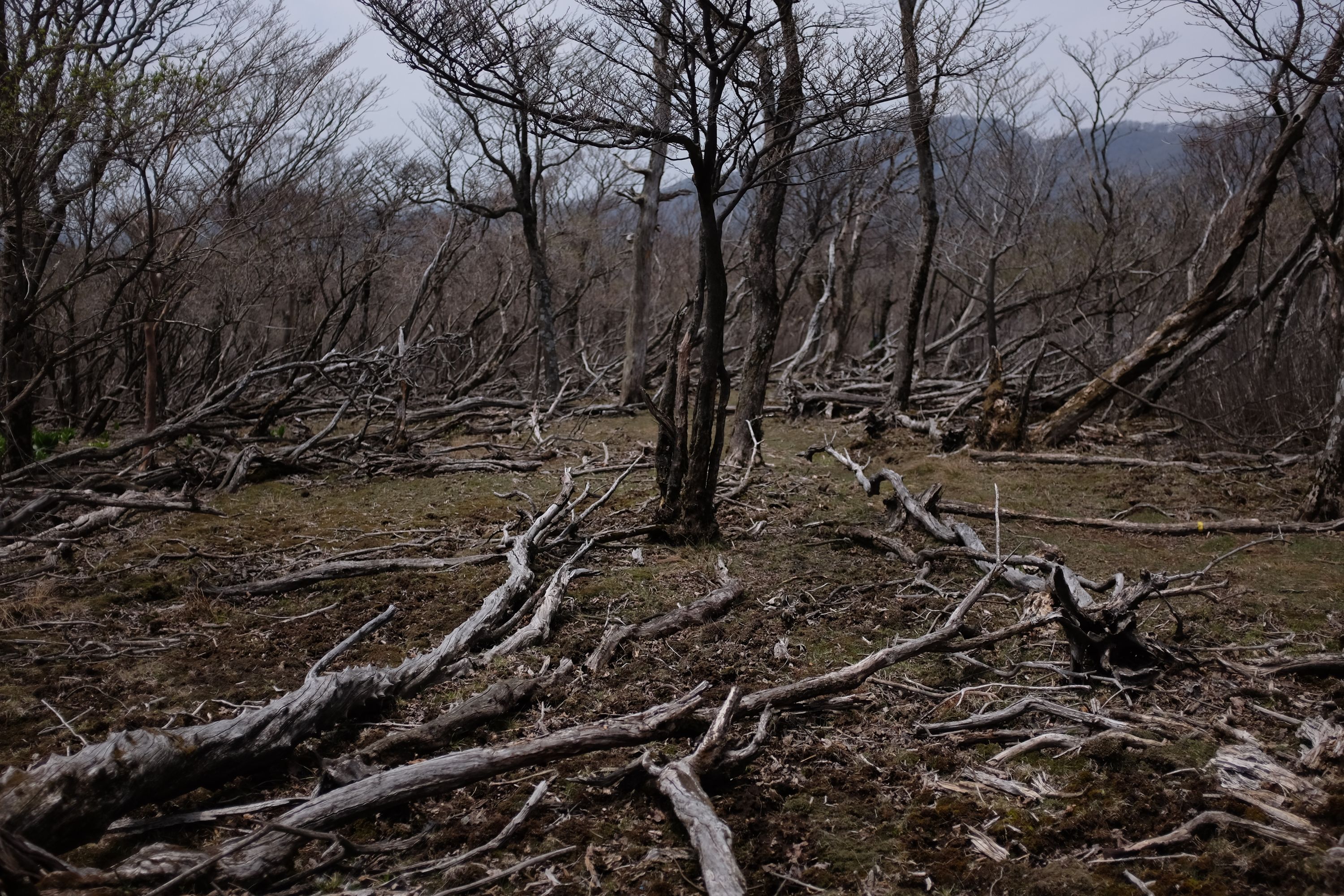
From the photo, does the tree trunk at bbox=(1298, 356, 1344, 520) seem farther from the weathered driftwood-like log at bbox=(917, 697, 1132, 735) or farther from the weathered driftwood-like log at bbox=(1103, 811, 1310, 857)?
the weathered driftwood-like log at bbox=(1103, 811, 1310, 857)

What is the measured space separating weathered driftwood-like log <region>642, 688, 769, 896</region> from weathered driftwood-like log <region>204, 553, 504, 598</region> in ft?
9.69

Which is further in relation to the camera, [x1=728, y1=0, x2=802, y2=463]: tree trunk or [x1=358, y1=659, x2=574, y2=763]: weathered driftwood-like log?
[x1=728, y1=0, x2=802, y2=463]: tree trunk

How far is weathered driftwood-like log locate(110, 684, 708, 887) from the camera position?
244cm

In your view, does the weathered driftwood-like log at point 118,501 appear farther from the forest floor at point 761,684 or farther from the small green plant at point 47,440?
the small green plant at point 47,440

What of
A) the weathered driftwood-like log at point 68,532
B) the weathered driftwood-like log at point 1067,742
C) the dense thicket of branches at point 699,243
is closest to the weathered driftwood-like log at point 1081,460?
the dense thicket of branches at point 699,243

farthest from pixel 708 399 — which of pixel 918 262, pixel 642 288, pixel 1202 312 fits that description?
pixel 642 288

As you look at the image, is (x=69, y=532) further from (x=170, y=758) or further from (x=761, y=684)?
(x=761, y=684)

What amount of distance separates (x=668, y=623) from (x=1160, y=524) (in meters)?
4.39

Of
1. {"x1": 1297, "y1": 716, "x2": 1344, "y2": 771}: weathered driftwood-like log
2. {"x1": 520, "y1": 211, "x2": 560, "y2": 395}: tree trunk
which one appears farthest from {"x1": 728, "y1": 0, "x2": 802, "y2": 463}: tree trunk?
{"x1": 520, "y1": 211, "x2": 560, "y2": 395}: tree trunk

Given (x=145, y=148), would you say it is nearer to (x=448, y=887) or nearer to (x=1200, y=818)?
(x=448, y=887)

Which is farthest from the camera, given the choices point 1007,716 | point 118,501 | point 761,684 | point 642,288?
point 642,288

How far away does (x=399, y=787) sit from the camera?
284 cm

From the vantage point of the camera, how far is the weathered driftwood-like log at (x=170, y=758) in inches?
92.5

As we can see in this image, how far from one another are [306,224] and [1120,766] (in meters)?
14.1
